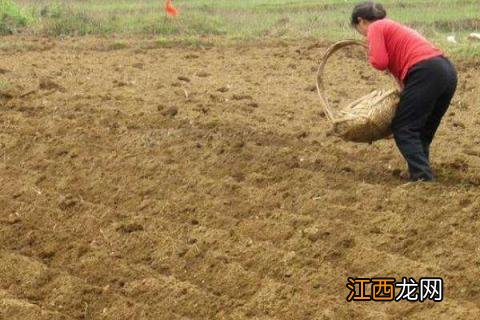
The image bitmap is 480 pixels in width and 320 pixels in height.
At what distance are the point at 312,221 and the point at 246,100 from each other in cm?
341

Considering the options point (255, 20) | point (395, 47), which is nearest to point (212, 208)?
point (395, 47)

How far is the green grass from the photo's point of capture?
14.2m

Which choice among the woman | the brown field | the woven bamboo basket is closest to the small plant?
the brown field

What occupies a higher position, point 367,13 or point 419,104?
point 367,13

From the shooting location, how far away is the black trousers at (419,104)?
5.90m

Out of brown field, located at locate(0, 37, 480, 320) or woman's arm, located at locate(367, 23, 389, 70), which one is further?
woman's arm, located at locate(367, 23, 389, 70)

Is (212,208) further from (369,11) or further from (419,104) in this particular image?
(369,11)

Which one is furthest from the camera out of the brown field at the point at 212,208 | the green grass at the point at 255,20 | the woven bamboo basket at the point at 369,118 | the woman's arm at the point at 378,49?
the green grass at the point at 255,20

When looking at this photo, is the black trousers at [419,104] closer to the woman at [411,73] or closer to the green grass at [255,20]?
the woman at [411,73]

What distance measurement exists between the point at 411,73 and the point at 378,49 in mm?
271

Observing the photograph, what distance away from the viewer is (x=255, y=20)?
16.0 metres

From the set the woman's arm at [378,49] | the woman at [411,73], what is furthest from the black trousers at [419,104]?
the woman's arm at [378,49]

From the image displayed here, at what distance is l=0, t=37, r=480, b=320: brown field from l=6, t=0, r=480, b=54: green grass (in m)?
4.81

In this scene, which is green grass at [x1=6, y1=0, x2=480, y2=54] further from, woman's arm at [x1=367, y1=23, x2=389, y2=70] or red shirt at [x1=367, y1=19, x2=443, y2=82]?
woman's arm at [x1=367, y1=23, x2=389, y2=70]
